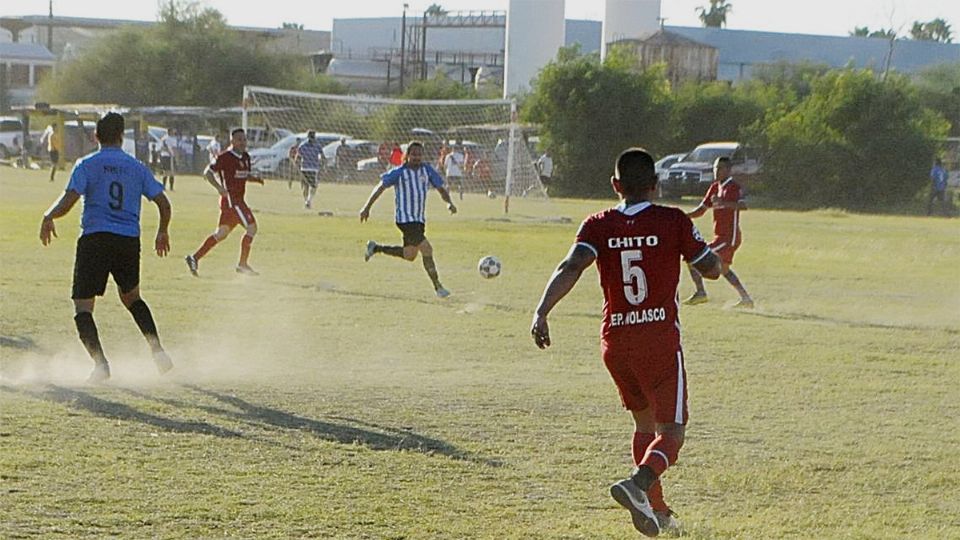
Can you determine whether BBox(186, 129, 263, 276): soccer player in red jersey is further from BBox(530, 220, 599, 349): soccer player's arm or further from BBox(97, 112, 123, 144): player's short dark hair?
BBox(530, 220, 599, 349): soccer player's arm

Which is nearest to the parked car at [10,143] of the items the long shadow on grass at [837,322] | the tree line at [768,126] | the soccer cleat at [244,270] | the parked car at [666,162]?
the tree line at [768,126]

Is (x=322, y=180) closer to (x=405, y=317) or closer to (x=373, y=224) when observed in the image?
(x=373, y=224)

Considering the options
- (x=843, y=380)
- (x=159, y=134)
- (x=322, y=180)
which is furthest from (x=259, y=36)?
(x=843, y=380)

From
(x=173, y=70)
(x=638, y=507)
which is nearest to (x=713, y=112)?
(x=173, y=70)

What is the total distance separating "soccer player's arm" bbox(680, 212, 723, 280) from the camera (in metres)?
6.50

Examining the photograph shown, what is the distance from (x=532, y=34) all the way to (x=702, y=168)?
69.9 ft

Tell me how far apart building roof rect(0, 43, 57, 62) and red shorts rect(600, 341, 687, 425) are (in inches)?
3294

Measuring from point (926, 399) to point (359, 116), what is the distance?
105ft

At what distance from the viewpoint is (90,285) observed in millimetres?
10031

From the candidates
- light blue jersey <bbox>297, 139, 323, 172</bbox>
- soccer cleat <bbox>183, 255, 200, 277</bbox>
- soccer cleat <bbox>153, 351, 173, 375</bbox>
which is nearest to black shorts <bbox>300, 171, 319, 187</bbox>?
light blue jersey <bbox>297, 139, 323, 172</bbox>

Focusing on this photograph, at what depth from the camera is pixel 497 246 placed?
25.0 m

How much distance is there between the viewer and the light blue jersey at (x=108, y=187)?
991 centimetres

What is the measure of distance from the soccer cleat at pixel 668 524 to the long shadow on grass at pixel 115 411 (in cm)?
290

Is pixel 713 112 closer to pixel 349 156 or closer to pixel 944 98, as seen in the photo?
pixel 349 156
